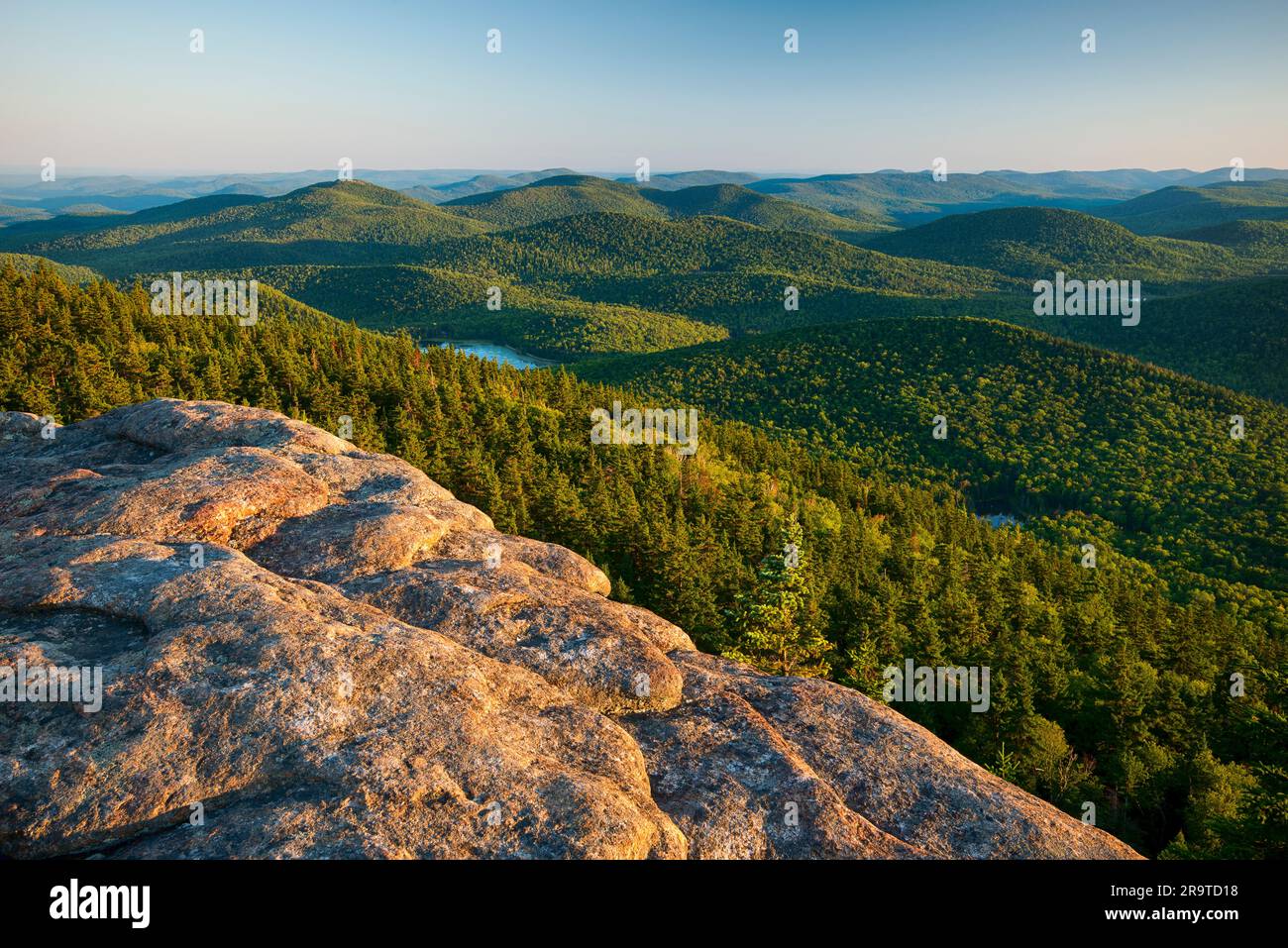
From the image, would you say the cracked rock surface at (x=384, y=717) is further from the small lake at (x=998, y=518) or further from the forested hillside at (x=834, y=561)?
the small lake at (x=998, y=518)

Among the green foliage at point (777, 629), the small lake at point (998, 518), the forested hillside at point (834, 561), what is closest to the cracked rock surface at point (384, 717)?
the green foliage at point (777, 629)

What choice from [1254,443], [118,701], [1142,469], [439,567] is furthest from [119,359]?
[1254,443]

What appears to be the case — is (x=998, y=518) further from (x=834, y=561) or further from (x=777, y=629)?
(x=777, y=629)

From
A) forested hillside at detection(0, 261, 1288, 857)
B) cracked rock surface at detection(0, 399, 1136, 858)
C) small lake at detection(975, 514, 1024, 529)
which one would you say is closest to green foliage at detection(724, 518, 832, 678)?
forested hillside at detection(0, 261, 1288, 857)

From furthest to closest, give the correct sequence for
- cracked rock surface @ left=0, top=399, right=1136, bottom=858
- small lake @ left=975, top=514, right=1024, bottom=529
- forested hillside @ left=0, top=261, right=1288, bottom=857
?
1. small lake @ left=975, top=514, right=1024, bottom=529
2. forested hillside @ left=0, top=261, right=1288, bottom=857
3. cracked rock surface @ left=0, top=399, right=1136, bottom=858

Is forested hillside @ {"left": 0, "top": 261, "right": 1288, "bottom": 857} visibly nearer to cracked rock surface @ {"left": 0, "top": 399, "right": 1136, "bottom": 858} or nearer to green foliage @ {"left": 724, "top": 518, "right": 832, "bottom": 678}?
green foliage @ {"left": 724, "top": 518, "right": 832, "bottom": 678}

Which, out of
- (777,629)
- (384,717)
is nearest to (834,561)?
(777,629)
